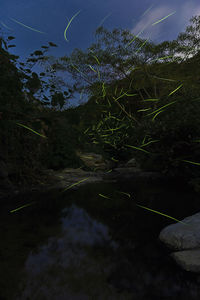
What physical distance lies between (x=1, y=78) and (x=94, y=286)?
7.69 feet

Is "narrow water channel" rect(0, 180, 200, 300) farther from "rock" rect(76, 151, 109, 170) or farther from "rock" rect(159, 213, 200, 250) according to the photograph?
"rock" rect(76, 151, 109, 170)

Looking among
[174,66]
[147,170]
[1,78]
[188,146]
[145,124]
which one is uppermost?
[174,66]

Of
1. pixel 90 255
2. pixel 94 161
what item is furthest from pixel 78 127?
pixel 94 161

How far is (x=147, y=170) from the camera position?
715 centimetres

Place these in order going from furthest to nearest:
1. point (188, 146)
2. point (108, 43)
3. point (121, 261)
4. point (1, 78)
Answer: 1. point (108, 43)
2. point (188, 146)
3. point (1, 78)
4. point (121, 261)

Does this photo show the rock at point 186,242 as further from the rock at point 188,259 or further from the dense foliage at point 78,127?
the dense foliage at point 78,127

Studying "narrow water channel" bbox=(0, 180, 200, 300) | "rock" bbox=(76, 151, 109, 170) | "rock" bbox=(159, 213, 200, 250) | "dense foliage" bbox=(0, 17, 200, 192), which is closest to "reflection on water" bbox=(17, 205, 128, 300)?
"narrow water channel" bbox=(0, 180, 200, 300)

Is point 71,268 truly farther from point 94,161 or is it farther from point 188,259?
point 94,161

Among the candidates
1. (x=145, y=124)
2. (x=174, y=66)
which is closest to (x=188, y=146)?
(x=145, y=124)

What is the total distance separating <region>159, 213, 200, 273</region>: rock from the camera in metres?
1.56

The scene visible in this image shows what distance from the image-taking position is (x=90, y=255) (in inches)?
68.5

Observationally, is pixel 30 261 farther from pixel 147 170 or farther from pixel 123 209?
pixel 147 170

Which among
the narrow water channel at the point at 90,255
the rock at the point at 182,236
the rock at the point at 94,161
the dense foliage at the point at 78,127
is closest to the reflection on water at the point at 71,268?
the narrow water channel at the point at 90,255

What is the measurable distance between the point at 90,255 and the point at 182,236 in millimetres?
828
